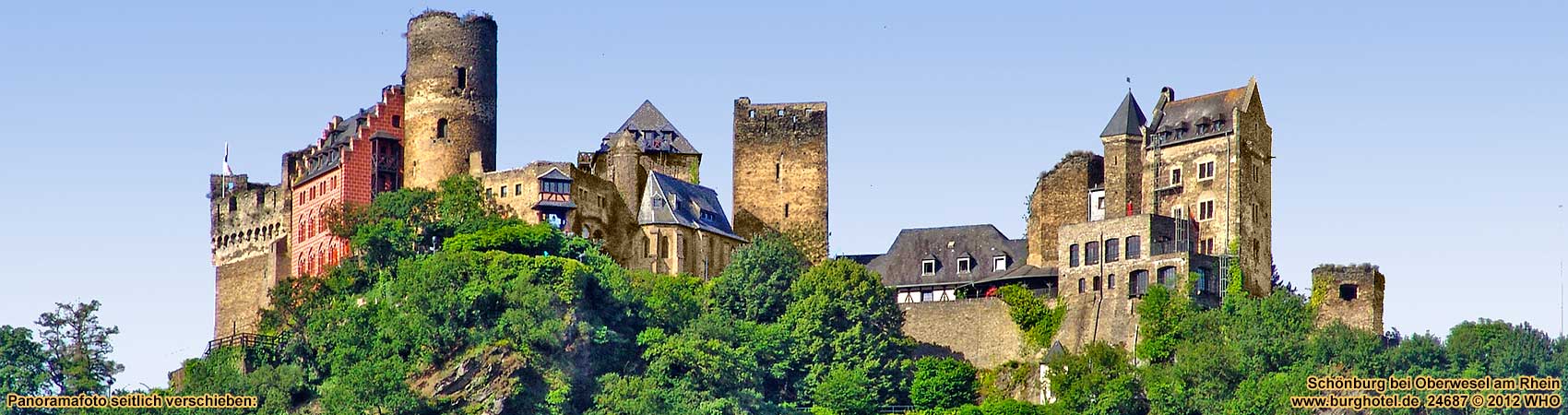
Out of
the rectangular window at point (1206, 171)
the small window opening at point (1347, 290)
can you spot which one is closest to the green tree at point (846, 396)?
the rectangular window at point (1206, 171)

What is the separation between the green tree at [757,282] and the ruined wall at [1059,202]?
8030 mm

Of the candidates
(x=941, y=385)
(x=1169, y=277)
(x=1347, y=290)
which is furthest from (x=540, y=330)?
(x=1347, y=290)

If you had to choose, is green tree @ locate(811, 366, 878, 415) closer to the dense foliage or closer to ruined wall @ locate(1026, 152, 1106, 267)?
the dense foliage

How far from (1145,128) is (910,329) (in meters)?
10.0

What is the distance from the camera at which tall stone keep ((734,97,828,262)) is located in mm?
118250

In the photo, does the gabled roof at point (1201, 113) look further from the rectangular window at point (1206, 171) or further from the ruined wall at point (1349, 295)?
the ruined wall at point (1349, 295)

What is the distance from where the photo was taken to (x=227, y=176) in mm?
121812

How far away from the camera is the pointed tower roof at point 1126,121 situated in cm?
11069

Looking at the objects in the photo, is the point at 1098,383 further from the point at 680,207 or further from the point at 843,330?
the point at 680,207

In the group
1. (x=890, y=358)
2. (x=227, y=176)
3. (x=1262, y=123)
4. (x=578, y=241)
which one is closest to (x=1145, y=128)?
(x=1262, y=123)

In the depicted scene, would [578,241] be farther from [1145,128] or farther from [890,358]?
[1145,128]

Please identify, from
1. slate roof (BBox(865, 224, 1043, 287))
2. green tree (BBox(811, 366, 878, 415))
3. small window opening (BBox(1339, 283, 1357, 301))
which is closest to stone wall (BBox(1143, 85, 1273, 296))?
small window opening (BBox(1339, 283, 1357, 301))

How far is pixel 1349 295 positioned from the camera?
106m

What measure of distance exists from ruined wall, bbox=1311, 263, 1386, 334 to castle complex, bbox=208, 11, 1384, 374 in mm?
58
